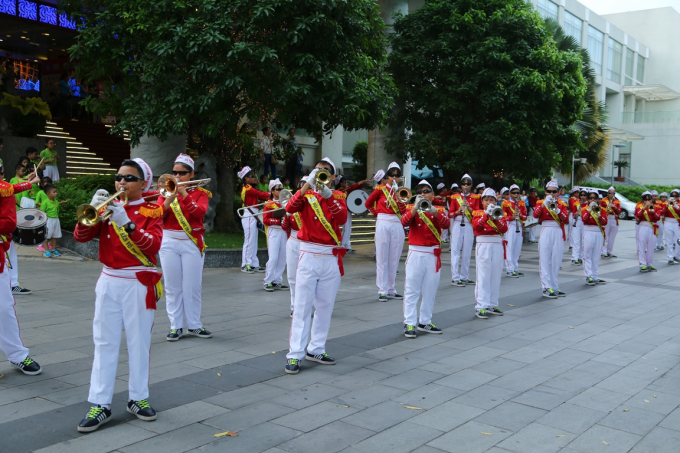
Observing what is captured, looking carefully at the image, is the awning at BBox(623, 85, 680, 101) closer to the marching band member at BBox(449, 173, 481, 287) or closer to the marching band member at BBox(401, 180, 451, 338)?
the marching band member at BBox(449, 173, 481, 287)

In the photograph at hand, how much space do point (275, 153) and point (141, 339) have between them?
15.2m

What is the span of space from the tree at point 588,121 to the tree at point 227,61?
43.6 feet

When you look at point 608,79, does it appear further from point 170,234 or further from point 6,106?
point 170,234

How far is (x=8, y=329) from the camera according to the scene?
602 centimetres

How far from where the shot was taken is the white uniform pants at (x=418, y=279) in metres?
8.10

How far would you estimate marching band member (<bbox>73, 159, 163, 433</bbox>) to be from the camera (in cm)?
481

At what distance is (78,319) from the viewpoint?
335 inches

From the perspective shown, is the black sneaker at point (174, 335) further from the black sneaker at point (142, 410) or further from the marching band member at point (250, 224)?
the marching band member at point (250, 224)

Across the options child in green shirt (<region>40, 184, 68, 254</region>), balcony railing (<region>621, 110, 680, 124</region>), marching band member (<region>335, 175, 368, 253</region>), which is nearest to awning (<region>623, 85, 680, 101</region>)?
balcony railing (<region>621, 110, 680, 124</region>)

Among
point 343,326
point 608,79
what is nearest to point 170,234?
point 343,326

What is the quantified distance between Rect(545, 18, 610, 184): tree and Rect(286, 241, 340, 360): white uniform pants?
20.2m

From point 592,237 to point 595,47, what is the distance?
4103 centimetres

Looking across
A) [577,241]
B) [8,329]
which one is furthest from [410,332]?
[577,241]

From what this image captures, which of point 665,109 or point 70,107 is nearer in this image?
point 70,107
